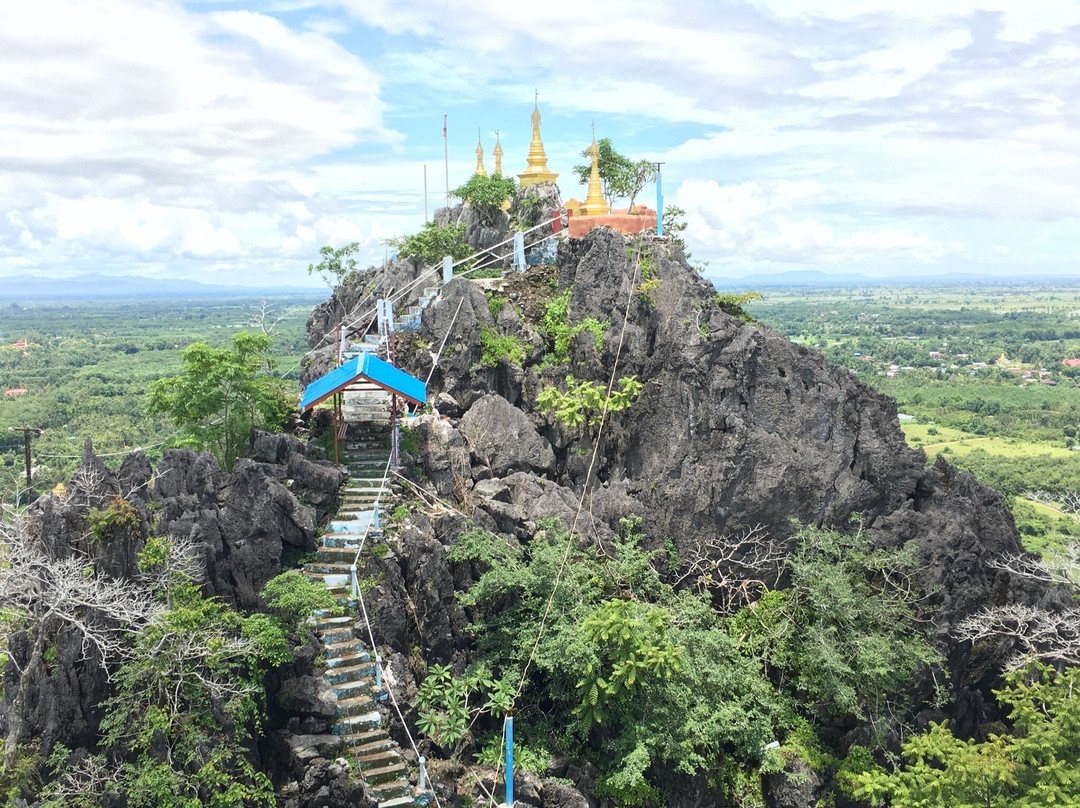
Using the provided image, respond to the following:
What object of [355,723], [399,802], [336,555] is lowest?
[399,802]

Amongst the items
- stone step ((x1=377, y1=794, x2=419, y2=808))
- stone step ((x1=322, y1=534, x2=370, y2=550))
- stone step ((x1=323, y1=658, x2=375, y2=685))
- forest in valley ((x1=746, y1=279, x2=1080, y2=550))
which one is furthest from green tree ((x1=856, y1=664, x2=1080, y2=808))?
stone step ((x1=322, y1=534, x2=370, y2=550))

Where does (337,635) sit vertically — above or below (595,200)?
below

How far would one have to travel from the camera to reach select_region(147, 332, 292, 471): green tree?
18234 millimetres

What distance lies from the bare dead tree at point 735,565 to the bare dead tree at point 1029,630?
13.9 ft

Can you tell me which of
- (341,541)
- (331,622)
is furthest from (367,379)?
(331,622)

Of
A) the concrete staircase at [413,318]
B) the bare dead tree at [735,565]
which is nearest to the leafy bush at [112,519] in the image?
the concrete staircase at [413,318]

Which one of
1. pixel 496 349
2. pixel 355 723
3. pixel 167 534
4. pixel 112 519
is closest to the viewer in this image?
pixel 112 519

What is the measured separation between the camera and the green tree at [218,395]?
1823 cm

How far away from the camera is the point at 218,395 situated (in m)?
18.4

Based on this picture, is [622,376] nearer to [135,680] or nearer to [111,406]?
[135,680]

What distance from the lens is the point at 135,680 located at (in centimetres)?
1298

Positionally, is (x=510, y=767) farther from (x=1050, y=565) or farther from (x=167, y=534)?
(x=1050, y=565)

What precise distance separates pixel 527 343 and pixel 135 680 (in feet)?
44.8

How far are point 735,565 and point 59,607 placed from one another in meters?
14.3
